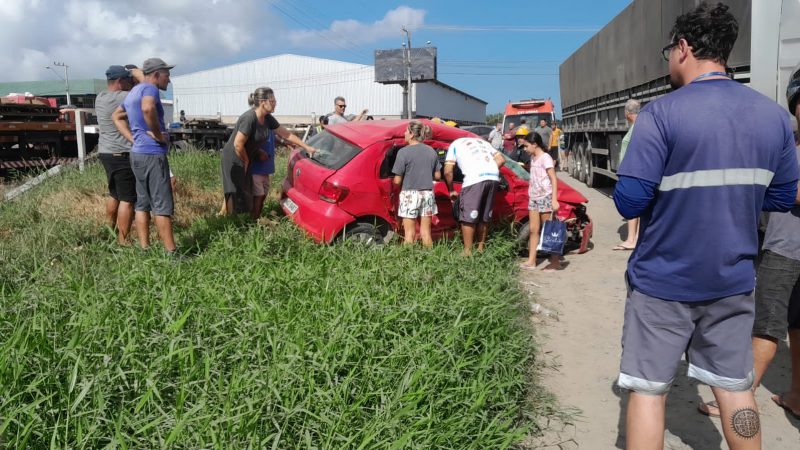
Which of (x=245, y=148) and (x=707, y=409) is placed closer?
(x=707, y=409)

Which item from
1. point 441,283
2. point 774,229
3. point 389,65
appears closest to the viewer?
point 774,229

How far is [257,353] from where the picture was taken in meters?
3.06

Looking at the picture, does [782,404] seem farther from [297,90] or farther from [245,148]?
[297,90]

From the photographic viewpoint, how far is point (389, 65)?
48.6 meters

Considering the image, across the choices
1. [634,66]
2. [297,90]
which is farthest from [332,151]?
[297,90]

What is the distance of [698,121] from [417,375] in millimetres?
1749

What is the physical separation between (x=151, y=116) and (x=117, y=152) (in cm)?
92

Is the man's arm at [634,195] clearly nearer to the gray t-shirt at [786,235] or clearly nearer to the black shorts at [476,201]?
the gray t-shirt at [786,235]

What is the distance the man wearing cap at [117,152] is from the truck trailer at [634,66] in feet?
19.8

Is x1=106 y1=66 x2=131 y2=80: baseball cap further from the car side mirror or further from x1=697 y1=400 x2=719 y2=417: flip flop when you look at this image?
x1=697 y1=400 x2=719 y2=417: flip flop

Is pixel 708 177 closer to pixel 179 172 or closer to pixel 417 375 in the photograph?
pixel 417 375

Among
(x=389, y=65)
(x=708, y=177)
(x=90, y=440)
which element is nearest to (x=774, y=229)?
(x=708, y=177)

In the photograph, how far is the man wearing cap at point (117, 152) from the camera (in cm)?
559

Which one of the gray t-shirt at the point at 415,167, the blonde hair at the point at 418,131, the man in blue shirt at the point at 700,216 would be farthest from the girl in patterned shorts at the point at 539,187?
the man in blue shirt at the point at 700,216
